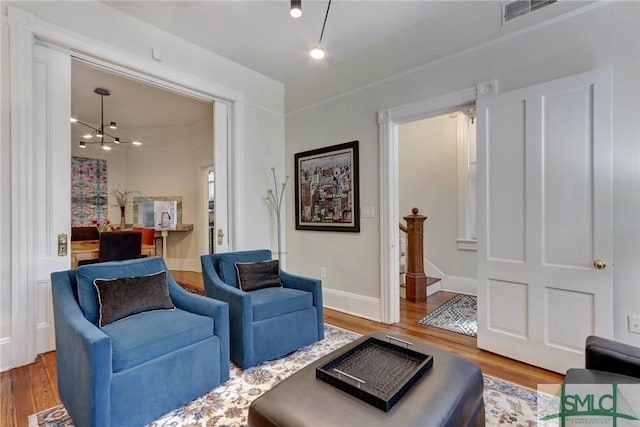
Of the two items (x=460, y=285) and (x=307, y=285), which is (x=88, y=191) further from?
(x=460, y=285)

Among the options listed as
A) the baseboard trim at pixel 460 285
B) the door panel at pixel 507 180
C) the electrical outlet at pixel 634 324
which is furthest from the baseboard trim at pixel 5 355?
the baseboard trim at pixel 460 285

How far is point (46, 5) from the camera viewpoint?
2352mm

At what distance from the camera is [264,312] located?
2379 millimetres

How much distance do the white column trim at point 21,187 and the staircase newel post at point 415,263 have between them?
3899mm

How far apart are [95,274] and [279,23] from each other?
8.73 feet

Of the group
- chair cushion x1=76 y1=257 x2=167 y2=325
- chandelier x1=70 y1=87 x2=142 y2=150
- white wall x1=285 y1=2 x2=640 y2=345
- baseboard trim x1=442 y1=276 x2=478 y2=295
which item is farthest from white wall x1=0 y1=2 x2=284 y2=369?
baseboard trim x1=442 y1=276 x2=478 y2=295

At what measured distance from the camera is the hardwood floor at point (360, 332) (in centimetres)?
182

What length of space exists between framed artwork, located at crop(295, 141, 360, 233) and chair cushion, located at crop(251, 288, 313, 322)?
3.82 ft

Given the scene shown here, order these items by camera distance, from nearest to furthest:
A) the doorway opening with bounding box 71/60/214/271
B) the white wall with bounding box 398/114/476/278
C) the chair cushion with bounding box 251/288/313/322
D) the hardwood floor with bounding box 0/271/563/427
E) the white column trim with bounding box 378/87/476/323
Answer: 1. the hardwood floor with bounding box 0/271/563/427
2. the chair cushion with bounding box 251/288/313/322
3. the white column trim with bounding box 378/87/476/323
4. the white wall with bounding box 398/114/476/278
5. the doorway opening with bounding box 71/60/214/271

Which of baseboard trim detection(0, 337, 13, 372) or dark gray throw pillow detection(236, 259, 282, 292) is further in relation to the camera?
dark gray throw pillow detection(236, 259, 282, 292)

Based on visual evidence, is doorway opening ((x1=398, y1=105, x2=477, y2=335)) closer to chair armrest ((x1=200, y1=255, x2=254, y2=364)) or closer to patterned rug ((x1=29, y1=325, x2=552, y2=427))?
patterned rug ((x1=29, y1=325, x2=552, y2=427))

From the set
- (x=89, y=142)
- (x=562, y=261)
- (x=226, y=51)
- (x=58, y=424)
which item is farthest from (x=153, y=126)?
(x=562, y=261)

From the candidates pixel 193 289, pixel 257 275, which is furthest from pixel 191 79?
pixel 193 289

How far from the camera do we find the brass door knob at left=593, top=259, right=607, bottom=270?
2025mm
